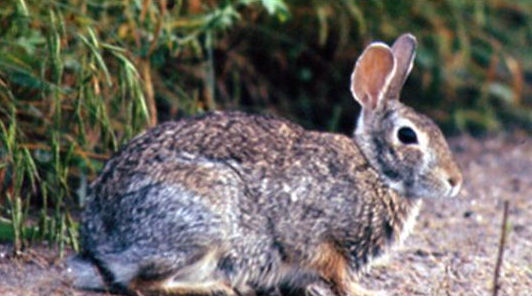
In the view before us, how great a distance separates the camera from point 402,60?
6219 millimetres

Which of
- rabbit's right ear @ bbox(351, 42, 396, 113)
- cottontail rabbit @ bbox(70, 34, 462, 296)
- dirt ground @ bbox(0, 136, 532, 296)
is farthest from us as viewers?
rabbit's right ear @ bbox(351, 42, 396, 113)

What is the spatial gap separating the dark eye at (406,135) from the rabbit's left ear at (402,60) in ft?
0.74

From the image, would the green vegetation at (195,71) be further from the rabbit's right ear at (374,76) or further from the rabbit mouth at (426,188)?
the rabbit mouth at (426,188)

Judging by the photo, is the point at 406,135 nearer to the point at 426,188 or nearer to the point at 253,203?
the point at 426,188

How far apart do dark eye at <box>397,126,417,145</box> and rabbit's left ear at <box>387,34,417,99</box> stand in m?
0.22

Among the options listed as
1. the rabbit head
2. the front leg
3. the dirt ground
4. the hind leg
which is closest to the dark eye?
the rabbit head

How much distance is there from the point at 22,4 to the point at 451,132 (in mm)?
3977

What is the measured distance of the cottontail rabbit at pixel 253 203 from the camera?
5.43m

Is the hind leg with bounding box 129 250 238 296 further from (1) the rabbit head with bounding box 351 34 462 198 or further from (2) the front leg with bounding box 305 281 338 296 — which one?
(1) the rabbit head with bounding box 351 34 462 198

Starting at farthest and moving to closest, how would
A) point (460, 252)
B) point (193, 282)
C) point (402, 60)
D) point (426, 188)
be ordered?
point (460, 252), point (402, 60), point (426, 188), point (193, 282)

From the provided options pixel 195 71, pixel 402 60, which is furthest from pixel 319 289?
pixel 195 71

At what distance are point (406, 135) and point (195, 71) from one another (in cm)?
189

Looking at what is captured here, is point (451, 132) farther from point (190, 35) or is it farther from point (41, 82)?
point (41, 82)

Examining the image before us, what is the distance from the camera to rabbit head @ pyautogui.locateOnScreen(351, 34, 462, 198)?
5.89 metres
